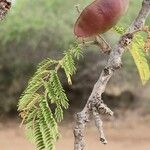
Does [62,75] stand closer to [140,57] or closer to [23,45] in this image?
[23,45]

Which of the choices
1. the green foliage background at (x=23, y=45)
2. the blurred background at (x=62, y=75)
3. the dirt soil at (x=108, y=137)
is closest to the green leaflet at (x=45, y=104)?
the dirt soil at (x=108, y=137)

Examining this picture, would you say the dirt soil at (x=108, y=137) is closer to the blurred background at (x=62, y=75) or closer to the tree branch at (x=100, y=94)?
the blurred background at (x=62, y=75)

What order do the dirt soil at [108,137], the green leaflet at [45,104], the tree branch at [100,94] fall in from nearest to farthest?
the tree branch at [100,94]
the green leaflet at [45,104]
the dirt soil at [108,137]

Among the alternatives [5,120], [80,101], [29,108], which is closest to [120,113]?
[80,101]

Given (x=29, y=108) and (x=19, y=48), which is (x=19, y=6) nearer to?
(x=19, y=48)

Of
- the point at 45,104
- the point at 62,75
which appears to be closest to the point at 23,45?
the point at 62,75

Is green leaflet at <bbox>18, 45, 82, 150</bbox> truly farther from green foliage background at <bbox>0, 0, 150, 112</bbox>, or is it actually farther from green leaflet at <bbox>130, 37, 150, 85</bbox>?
green foliage background at <bbox>0, 0, 150, 112</bbox>
